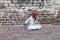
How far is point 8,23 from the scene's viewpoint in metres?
5.44

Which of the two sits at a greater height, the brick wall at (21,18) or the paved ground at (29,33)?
the brick wall at (21,18)

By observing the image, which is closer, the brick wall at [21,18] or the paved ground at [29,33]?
the paved ground at [29,33]

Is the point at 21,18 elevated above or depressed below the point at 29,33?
above

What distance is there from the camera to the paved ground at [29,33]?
431cm

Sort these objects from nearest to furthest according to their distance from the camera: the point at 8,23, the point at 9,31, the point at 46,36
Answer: the point at 46,36, the point at 9,31, the point at 8,23

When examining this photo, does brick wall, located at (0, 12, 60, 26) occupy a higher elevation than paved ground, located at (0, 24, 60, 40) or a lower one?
higher

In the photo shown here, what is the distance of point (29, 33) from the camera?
4590 millimetres

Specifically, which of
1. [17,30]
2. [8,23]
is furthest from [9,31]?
[8,23]

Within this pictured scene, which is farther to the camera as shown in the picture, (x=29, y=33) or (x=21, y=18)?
(x=21, y=18)

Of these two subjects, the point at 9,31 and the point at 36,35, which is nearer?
the point at 36,35

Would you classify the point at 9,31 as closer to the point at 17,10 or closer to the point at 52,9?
the point at 17,10

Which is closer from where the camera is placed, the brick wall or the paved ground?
the paved ground

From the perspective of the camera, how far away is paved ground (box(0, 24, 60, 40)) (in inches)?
170

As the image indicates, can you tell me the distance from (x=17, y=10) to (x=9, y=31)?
2.95 ft
